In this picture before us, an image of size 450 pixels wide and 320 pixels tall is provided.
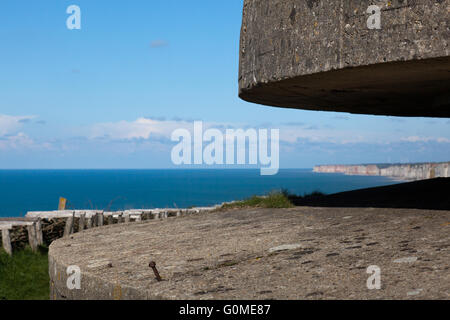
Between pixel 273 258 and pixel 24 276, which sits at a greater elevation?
pixel 273 258

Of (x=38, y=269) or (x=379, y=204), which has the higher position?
(x=379, y=204)

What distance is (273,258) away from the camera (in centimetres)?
445

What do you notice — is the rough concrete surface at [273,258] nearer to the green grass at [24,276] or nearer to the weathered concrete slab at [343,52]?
the weathered concrete slab at [343,52]

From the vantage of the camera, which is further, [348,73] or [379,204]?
[379,204]

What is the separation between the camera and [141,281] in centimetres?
402

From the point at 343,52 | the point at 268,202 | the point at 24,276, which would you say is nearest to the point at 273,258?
the point at 343,52

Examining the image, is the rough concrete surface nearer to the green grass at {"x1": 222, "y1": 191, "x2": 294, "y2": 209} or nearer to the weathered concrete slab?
the green grass at {"x1": 222, "y1": 191, "x2": 294, "y2": 209}

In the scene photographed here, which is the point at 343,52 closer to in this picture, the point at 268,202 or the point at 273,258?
the point at 273,258

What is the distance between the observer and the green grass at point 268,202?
25.5 feet

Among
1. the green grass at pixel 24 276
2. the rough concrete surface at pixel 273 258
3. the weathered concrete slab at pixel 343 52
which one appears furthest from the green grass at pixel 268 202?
the green grass at pixel 24 276

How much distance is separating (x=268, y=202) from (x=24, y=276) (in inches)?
200

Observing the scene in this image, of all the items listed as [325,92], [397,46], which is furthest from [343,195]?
[397,46]
